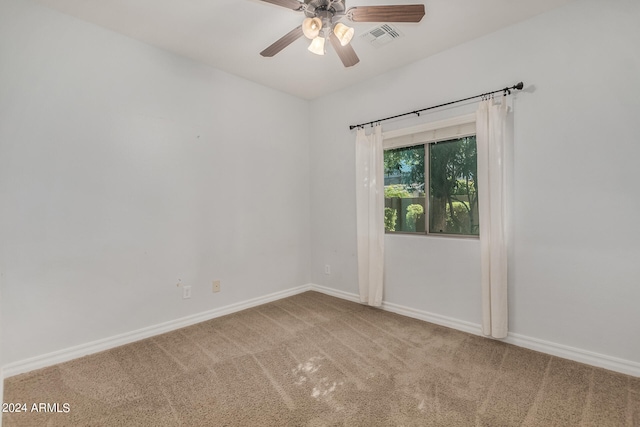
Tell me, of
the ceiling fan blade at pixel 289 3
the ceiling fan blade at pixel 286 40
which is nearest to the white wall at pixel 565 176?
the ceiling fan blade at pixel 286 40

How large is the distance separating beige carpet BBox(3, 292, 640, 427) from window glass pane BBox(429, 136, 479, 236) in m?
0.98

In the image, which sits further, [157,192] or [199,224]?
[199,224]

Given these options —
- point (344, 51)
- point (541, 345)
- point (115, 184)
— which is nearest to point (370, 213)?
point (344, 51)

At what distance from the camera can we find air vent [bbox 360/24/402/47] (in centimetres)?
240

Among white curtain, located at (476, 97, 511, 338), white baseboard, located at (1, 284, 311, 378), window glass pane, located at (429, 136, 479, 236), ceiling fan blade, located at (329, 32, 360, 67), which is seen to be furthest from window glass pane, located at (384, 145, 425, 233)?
white baseboard, located at (1, 284, 311, 378)

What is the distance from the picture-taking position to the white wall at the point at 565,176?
1.98 meters

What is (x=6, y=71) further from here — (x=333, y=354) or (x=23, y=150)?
(x=333, y=354)

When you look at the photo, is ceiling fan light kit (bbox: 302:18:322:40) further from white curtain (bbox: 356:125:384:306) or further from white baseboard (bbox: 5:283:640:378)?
white baseboard (bbox: 5:283:640:378)

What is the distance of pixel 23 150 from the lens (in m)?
2.03

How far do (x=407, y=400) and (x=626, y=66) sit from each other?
255 cm

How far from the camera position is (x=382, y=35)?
2484mm

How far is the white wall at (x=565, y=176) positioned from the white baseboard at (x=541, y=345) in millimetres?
42

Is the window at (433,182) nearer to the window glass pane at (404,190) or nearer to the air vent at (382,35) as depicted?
the window glass pane at (404,190)

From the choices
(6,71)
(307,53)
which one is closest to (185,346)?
(6,71)
